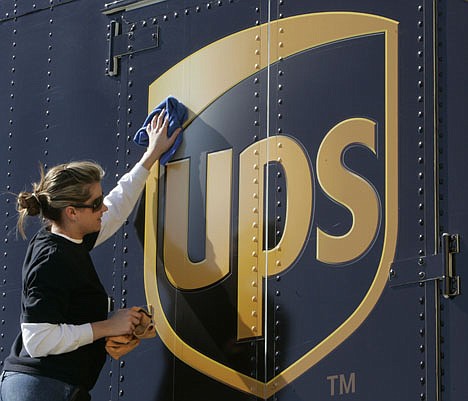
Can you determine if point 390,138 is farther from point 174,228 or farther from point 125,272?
point 125,272

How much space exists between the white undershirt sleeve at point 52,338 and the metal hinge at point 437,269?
3.81ft

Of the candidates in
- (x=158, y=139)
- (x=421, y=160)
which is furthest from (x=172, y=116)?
(x=421, y=160)

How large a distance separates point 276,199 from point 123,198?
0.73m

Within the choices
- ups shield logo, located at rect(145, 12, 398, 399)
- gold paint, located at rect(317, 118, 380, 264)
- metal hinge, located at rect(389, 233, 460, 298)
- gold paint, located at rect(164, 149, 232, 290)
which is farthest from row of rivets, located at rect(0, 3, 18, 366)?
metal hinge, located at rect(389, 233, 460, 298)

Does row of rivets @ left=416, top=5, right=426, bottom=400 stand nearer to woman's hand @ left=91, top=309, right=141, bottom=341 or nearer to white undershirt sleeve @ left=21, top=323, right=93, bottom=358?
woman's hand @ left=91, top=309, right=141, bottom=341

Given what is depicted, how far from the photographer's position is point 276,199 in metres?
4.41

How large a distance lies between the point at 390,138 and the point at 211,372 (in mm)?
1139

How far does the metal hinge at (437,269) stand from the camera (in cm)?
390

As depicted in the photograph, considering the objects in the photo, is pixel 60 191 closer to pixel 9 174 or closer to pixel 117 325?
pixel 117 325

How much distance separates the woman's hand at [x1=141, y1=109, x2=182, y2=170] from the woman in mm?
274

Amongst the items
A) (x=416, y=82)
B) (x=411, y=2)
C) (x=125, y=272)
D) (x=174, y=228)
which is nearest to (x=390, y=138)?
(x=416, y=82)

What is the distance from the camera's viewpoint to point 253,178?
4.49 meters

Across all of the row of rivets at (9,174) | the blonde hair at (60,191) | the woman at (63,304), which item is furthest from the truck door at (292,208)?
the row of rivets at (9,174)

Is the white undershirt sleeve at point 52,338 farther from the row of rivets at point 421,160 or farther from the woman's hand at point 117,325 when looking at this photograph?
the row of rivets at point 421,160
